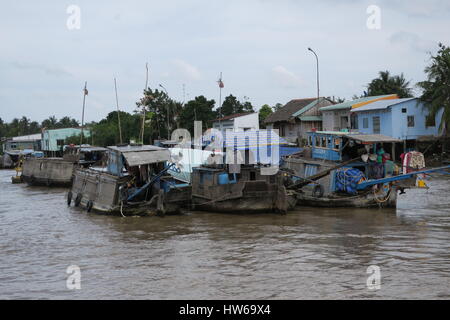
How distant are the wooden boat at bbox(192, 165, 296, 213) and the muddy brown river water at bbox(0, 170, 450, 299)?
0.35 metres

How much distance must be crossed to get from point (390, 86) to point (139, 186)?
31.3 metres

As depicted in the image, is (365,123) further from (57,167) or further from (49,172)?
(49,172)

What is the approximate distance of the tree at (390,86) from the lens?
1610 inches

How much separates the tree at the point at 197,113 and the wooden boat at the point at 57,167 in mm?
12763

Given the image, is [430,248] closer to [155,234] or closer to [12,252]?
[155,234]

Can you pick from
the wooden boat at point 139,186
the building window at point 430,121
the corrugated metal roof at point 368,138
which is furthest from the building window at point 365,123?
the wooden boat at point 139,186

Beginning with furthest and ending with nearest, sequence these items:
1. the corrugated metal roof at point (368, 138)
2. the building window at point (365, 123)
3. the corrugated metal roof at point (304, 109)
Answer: the corrugated metal roof at point (304, 109) < the building window at point (365, 123) < the corrugated metal roof at point (368, 138)

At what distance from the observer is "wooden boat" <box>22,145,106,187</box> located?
1103 inches

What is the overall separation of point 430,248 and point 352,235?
2061mm

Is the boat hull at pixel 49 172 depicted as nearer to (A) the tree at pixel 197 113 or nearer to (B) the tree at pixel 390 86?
(A) the tree at pixel 197 113

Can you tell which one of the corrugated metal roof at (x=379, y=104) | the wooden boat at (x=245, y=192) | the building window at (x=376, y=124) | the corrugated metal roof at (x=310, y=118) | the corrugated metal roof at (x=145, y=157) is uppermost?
the corrugated metal roof at (x=379, y=104)

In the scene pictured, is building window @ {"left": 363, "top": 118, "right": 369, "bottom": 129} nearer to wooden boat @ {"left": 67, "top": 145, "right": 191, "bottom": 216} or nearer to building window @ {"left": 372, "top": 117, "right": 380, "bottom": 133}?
building window @ {"left": 372, "top": 117, "right": 380, "bottom": 133}

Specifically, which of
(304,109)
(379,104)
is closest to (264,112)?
(304,109)

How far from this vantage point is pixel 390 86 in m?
41.3
